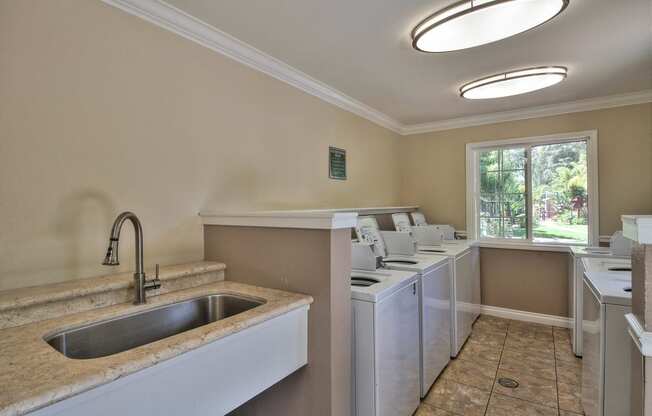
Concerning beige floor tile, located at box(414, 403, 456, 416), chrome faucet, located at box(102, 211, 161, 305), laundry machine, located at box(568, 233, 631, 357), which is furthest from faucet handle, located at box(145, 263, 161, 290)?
laundry machine, located at box(568, 233, 631, 357)

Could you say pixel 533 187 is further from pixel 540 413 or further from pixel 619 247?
pixel 540 413

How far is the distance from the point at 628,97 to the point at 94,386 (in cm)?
456

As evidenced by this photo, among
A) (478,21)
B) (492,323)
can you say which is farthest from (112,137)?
(492,323)

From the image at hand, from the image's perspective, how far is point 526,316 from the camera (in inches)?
148

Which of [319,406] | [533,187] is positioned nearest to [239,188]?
[319,406]

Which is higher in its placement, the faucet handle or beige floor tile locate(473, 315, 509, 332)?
the faucet handle

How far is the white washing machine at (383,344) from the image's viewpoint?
5.38 feet

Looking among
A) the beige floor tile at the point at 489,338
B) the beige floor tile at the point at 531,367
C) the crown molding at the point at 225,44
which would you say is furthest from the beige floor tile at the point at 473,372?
the crown molding at the point at 225,44

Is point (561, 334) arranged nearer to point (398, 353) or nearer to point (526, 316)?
point (526, 316)

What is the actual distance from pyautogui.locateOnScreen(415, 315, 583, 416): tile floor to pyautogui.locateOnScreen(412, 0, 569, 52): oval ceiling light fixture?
229 centimetres

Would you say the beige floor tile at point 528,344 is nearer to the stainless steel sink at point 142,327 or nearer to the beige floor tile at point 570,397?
the beige floor tile at point 570,397

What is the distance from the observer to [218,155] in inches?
81.6

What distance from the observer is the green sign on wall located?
3.07m

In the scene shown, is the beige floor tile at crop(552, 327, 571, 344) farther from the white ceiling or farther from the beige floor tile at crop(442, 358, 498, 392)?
the white ceiling
